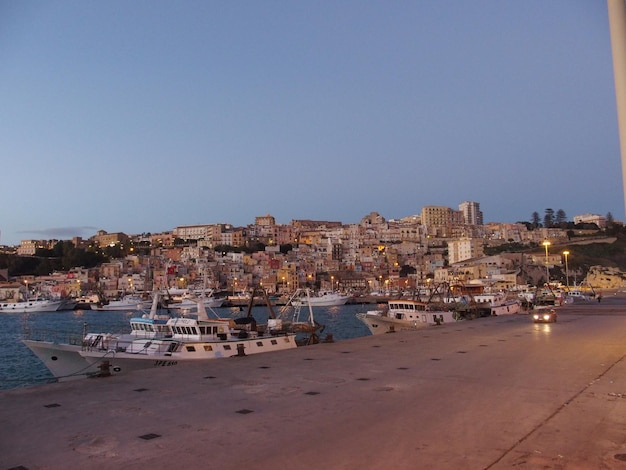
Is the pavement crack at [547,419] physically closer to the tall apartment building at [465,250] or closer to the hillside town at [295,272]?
the hillside town at [295,272]

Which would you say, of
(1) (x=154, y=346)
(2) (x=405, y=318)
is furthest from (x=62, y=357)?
(2) (x=405, y=318)

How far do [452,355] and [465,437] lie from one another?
33.2 feet

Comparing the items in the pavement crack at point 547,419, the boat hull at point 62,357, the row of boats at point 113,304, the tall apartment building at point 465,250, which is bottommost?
the row of boats at point 113,304

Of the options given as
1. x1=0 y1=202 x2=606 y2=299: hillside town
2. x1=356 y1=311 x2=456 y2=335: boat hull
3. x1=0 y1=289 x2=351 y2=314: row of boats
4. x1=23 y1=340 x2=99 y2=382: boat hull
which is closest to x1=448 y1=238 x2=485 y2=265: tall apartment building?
x1=0 y1=202 x2=606 y2=299: hillside town

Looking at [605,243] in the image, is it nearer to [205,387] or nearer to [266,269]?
[266,269]

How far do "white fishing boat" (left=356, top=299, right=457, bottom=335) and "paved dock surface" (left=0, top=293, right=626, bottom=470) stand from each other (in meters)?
20.2

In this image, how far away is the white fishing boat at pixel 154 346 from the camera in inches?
798

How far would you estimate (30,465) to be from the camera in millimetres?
6848

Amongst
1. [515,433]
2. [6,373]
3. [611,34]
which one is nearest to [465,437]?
[515,433]

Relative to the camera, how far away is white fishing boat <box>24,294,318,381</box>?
2027 cm

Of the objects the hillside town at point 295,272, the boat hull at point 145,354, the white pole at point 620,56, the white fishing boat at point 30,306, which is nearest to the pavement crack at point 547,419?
the white pole at point 620,56

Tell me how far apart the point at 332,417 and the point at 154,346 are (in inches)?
543

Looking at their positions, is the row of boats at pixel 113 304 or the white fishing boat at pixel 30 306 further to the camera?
the row of boats at pixel 113 304

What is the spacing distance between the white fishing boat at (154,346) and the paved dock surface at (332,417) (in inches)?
183
